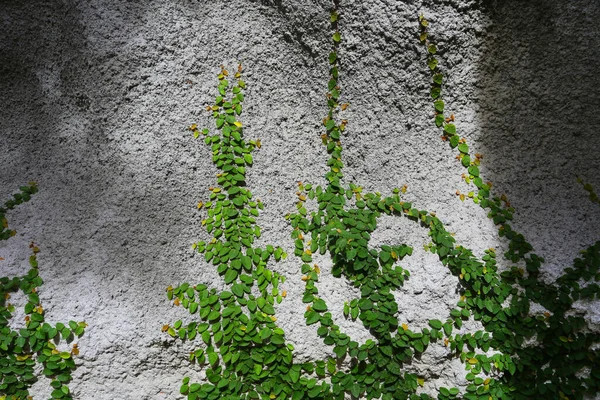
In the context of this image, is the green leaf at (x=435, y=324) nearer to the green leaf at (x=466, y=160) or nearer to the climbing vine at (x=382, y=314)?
the climbing vine at (x=382, y=314)

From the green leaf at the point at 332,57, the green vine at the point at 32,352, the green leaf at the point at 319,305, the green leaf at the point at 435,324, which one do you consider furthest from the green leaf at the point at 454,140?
the green vine at the point at 32,352

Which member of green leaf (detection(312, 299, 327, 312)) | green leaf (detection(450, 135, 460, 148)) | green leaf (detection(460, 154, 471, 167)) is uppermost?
green leaf (detection(450, 135, 460, 148))

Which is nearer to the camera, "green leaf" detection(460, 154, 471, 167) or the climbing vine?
the climbing vine

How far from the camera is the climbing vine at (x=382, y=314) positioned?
200 centimetres

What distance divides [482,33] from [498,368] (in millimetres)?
1634

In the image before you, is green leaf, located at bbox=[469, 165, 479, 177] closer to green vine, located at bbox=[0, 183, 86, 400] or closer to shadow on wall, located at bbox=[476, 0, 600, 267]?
shadow on wall, located at bbox=[476, 0, 600, 267]

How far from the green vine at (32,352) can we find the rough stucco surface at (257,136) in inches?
2.2

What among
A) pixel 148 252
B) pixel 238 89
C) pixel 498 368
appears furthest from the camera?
pixel 238 89

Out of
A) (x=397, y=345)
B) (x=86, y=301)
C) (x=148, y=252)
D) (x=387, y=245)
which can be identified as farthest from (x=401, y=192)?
(x=86, y=301)

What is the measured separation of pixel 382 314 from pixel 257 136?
113cm

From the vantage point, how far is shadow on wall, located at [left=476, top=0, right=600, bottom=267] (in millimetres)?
2043

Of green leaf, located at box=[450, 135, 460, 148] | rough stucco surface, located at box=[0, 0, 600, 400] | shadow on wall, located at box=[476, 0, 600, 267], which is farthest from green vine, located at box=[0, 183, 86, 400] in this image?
shadow on wall, located at box=[476, 0, 600, 267]

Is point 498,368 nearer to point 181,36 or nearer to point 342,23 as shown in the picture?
point 342,23

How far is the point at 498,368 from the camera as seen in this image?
200 cm
